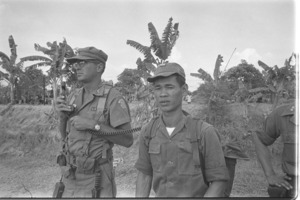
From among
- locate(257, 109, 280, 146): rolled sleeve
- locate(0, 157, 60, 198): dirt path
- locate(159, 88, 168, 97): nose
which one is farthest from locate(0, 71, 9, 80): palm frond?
locate(257, 109, 280, 146): rolled sleeve

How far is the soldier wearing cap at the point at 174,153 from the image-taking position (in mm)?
1733

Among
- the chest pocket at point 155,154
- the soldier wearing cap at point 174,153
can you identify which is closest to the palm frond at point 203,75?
the soldier wearing cap at point 174,153

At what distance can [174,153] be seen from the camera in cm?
184

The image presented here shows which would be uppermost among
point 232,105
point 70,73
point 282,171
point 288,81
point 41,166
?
point 70,73

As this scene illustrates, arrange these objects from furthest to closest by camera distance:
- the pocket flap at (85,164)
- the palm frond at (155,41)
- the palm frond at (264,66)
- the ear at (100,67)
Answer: the palm frond at (264,66) < the palm frond at (155,41) < the ear at (100,67) < the pocket flap at (85,164)

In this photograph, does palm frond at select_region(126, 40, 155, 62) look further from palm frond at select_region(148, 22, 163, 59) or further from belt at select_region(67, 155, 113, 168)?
belt at select_region(67, 155, 113, 168)

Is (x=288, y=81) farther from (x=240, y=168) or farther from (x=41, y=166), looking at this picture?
(x=41, y=166)

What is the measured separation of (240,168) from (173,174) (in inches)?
233

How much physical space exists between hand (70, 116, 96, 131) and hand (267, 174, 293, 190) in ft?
5.61

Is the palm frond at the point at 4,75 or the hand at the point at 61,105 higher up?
the palm frond at the point at 4,75

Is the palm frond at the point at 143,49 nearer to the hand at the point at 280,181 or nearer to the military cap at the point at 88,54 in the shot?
the military cap at the point at 88,54

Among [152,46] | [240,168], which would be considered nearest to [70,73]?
[152,46]

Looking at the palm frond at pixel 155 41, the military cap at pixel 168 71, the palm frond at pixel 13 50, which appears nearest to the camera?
the military cap at pixel 168 71

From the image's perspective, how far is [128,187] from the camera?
6008mm
